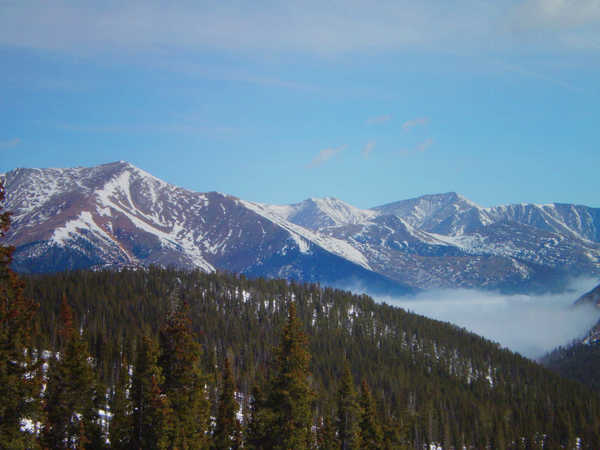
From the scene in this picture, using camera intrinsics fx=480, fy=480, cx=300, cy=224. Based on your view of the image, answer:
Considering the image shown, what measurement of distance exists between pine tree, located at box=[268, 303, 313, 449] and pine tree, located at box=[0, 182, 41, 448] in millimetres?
15565

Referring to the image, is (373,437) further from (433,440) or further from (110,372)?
(433,440)

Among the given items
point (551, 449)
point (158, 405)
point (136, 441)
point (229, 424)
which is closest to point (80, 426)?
point (136, 441)

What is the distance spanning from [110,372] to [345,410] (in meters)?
→ 76.2

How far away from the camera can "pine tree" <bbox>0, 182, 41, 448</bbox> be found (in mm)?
23609

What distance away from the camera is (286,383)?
34.2 meters

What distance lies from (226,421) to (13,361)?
3762 cm

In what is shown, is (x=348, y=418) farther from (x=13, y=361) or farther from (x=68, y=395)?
(x=13, y=361)

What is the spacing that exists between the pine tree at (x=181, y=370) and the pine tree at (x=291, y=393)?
5.71 meters

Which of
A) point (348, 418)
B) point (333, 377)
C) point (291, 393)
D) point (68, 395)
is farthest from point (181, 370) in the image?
point (333, 377)

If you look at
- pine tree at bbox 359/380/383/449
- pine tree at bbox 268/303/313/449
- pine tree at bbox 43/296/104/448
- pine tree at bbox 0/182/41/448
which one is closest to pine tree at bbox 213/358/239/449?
pine tree at bbox 359/380/383/449

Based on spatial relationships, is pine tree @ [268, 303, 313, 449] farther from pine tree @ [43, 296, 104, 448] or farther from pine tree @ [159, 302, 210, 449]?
pine tree @ [43, 296, 104, 448]

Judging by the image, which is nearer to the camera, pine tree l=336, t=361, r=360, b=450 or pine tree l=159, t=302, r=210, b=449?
pine tree l=159, t=302, r=210, b=449

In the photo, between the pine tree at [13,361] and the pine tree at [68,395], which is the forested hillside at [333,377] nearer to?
the pine tree at [68,395]

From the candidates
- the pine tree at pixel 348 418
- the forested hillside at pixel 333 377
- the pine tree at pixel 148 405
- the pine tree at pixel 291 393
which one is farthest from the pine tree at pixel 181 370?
the forested hillside at pixel 333 377
